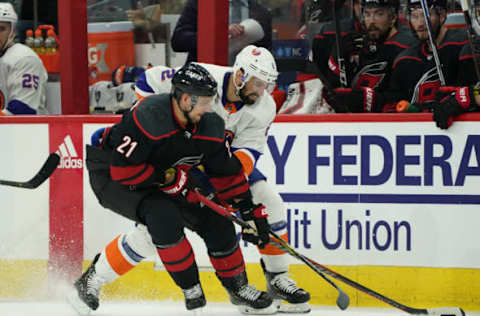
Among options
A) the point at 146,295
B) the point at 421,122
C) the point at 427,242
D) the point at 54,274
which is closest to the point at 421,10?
the point at 421,122

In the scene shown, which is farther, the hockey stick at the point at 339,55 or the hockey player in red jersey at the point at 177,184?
the hockey stick at the point at 339,55

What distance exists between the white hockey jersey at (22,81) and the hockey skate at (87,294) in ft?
4.12

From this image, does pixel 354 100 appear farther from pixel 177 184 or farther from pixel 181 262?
pixel 181 262

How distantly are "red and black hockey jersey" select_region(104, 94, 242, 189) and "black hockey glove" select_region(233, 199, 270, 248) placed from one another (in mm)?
200

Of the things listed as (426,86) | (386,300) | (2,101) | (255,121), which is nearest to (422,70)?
(426,86)

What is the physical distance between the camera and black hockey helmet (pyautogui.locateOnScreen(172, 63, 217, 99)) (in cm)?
322

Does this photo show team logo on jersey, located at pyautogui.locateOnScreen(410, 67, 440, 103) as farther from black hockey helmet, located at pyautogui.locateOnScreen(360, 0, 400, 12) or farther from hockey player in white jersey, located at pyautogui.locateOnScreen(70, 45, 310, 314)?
hockey player in white jersey, located at pyautogui.locateOnScreen(70, 45, 310, 314)

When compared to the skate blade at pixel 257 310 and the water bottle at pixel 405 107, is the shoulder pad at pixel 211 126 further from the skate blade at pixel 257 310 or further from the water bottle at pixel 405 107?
the water bottle at pixel 405 107

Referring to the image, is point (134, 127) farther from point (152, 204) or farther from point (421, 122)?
point (421, 122)

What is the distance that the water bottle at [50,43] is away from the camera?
5.32 meters

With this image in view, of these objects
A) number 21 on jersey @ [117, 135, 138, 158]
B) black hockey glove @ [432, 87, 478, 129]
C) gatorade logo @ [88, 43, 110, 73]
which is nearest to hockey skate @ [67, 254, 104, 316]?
number 21 on jersey @ [117, 135, 138, 158]

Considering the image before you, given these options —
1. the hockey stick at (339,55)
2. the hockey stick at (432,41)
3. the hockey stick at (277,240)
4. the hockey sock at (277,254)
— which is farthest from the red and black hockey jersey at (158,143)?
the hockey stick at (432,41)

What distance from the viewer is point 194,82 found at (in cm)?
323

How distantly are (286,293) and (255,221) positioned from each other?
1.35 ft
